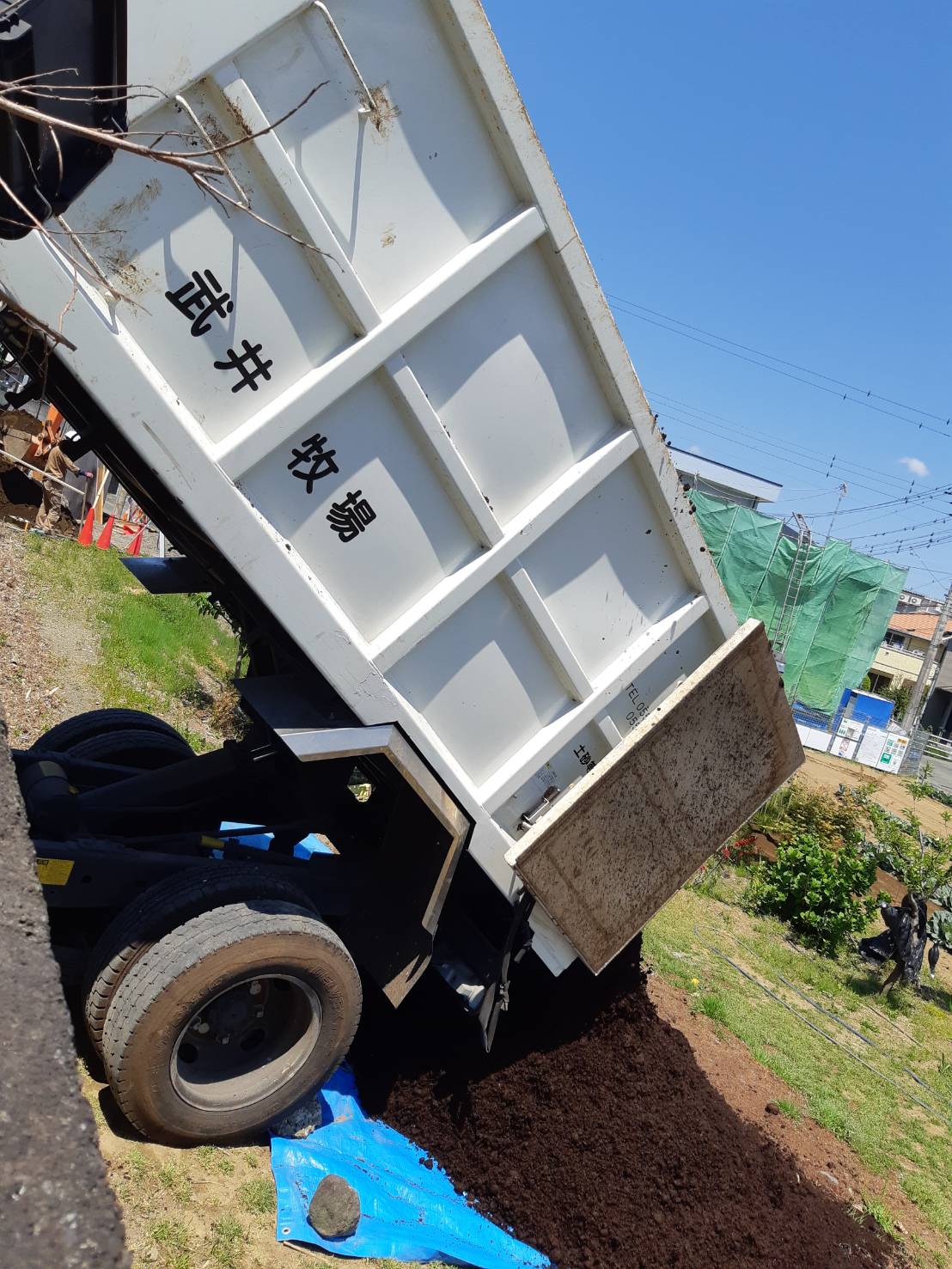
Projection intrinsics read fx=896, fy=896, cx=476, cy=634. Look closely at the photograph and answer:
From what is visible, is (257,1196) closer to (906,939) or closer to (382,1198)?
(382,1198)

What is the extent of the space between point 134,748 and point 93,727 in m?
0.30

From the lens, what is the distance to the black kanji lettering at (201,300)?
2.73 metres

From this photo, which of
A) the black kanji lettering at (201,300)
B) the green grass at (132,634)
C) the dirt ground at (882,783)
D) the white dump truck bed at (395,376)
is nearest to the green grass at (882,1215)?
the white dump truck bed at (395,376)

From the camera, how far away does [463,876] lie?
3.97 metres

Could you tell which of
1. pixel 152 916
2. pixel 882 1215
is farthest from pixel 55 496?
pixel 882 1215

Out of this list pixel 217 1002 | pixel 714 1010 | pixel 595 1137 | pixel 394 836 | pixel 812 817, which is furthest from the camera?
pixel 812 817

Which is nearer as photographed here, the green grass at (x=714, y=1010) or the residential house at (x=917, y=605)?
the green grass at (x=714, y=1010)

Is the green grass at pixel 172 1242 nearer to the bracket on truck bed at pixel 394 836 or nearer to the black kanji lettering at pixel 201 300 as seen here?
the bracket on truck bed at pixel 394 836

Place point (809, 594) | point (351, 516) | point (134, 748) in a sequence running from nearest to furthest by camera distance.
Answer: point (351, 516) < point (134, 748) < point (809, 594)

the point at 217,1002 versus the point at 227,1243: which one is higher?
the point at 217,1002

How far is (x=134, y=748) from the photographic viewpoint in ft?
15.9

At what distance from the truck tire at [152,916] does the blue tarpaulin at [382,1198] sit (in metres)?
0.89

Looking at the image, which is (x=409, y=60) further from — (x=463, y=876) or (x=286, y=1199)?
(x=286, y=1199)

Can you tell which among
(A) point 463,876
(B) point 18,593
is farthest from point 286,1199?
(B) point 18,593
